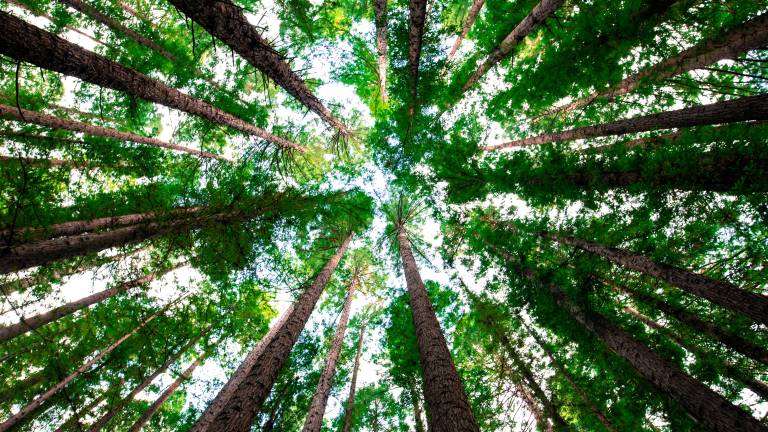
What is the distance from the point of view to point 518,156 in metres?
7.20

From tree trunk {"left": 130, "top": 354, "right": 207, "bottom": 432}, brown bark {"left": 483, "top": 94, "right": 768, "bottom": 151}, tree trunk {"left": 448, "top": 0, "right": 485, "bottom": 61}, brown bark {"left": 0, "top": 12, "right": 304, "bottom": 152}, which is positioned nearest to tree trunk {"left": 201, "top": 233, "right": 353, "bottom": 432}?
tree trunk {"left": 130, "top": 354, "right": 207, "bottom": 432}

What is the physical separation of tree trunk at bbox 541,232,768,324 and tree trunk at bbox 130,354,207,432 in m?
11.6

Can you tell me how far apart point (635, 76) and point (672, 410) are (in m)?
8.34

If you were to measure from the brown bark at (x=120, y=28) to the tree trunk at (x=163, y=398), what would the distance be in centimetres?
1049

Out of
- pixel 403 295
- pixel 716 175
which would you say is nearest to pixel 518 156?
pixel 716 175

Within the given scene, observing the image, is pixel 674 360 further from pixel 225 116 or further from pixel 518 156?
pixel 225 116

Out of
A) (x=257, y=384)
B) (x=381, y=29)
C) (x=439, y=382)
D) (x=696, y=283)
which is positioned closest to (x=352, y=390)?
(x=257, y=384)

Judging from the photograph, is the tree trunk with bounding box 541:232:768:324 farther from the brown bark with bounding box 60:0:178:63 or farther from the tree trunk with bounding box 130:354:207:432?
the brown bark with bounding box 60:0:178:63

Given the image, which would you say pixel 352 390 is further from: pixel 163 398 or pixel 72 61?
pixel 72 61

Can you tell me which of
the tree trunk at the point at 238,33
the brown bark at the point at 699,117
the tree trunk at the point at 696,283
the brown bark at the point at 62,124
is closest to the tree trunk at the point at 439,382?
the tree trunk at the point at 696,283

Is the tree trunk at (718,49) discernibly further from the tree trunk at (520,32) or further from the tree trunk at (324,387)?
the tree trunk at (324,387)

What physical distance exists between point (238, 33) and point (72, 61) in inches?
84.1

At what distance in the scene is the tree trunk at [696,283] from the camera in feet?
15.5

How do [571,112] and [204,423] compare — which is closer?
[204,423]
